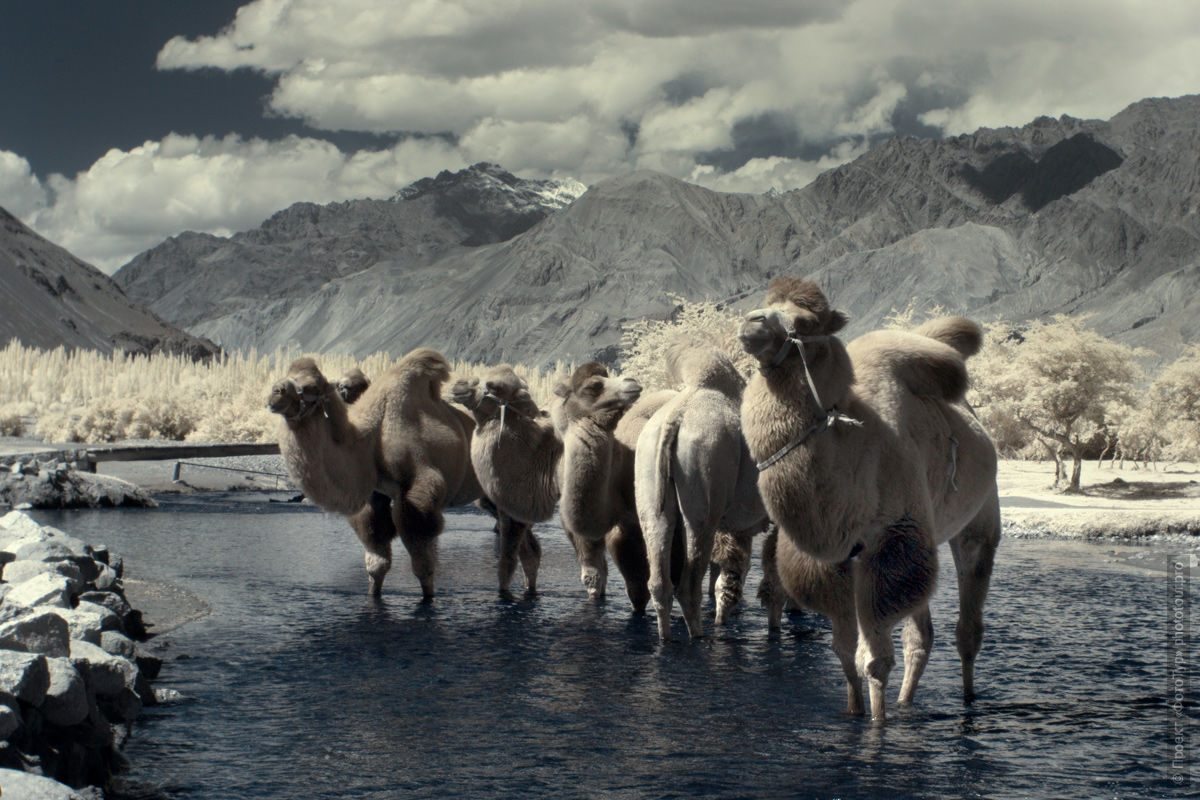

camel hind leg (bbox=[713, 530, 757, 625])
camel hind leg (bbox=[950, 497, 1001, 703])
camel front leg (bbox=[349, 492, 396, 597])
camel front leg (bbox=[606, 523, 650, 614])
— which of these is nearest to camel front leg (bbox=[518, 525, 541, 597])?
camel front leg (bbox=[349, 492, 396, 597])

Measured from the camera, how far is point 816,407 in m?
5.24

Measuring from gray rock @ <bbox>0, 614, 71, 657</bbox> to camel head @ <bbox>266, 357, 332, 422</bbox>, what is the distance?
9.47 feet

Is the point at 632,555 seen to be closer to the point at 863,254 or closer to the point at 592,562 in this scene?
the point at 592,562

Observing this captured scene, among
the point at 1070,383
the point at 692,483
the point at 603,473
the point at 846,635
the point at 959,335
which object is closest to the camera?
the point at 846,635

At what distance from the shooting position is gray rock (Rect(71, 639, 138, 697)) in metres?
5.96

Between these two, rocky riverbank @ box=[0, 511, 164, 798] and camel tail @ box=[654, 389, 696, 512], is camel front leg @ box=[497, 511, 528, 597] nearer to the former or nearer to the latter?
camel tail @ box=[654, 389, 696, 512]

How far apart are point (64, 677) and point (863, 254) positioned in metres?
131

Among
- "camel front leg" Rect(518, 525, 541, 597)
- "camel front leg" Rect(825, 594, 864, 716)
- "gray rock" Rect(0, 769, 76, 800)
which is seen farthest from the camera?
"camel front leg" Rect(518, 525, 541, 597)

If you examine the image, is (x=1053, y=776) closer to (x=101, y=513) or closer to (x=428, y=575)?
(x=428, y=575)

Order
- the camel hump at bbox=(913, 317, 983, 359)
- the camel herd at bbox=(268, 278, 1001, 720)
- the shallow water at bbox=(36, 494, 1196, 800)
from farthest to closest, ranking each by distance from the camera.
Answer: the camel hump at bbox=(913, 317, 983, 359) → the shallow water at bbox=(36, 494, 1196, 800) → the camel herd at bbox=(268, 278, 1001, 720)

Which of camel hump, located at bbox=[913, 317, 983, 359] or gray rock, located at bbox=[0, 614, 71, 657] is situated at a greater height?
camel hump, located at bbox=[913, 317, 983, 359]

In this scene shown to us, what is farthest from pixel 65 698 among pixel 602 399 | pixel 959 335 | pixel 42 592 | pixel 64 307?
pixel 64 307

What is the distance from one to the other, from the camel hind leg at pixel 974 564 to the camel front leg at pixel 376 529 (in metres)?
4.99

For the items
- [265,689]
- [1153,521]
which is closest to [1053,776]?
[265,689]
